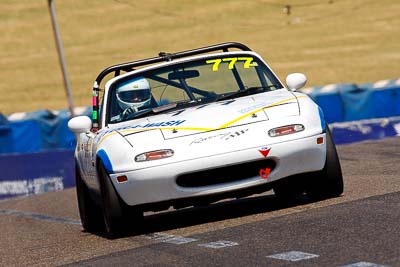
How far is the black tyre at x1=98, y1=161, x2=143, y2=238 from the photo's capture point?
855 centimetres

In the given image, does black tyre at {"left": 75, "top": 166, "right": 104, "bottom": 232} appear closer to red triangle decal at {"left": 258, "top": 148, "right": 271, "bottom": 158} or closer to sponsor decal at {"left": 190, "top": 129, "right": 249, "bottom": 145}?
sponsor decal at {"left": 190, "top": 129, "right": 249, "bottom": 145}

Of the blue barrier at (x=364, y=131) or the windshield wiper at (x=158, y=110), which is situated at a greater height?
the windshield wiper at (x=158, y=110)

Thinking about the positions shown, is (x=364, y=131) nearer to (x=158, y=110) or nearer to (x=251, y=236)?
(x=158, y=110)

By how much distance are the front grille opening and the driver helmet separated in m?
1.27

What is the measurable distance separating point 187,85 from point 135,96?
441 millimetres

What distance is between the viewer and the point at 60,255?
819cm

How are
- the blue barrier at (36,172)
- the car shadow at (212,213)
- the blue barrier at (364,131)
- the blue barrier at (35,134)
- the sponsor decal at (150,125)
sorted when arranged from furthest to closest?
the blue barrier at (35,134) → the blue barrier at (364,131) → the blue barrier at (36,172) → the car shadow at (212,213) → the sponsor decal at (150,125)

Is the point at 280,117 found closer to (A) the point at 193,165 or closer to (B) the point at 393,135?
(A) the point at 193,165

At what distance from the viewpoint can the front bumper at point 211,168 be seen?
27.3 feet

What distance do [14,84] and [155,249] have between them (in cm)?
3184

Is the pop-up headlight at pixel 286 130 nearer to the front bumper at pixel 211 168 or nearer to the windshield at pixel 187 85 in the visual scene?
the front bumper at pixel 211 168

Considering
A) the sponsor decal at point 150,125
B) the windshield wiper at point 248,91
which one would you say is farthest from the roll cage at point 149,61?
the sponsor decal at point 150,125

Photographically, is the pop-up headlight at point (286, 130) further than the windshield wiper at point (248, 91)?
No

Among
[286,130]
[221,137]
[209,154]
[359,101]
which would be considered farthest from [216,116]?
[359,101]
